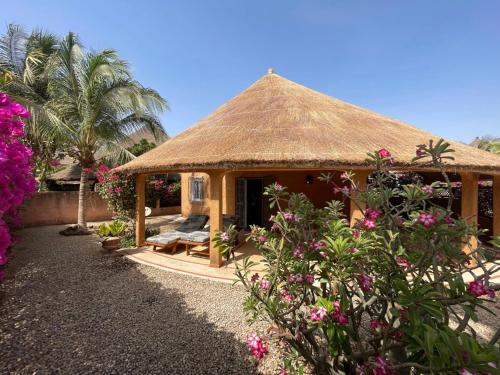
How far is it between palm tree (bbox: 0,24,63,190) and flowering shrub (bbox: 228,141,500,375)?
10.0 metres

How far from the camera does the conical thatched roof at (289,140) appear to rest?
246 inches

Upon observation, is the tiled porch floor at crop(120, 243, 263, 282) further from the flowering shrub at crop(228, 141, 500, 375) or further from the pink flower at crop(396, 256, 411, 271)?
the pink flower at crop(396, 256, 411, 271)

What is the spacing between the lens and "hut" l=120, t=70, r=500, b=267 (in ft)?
20.7

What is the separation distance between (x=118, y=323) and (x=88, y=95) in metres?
10.1

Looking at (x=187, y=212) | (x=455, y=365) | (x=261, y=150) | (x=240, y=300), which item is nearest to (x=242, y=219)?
(x=187, y=212)

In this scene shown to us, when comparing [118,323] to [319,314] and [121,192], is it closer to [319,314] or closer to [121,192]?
[319,314]

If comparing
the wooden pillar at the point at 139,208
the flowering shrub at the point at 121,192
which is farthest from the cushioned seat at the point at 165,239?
the flowering shrub at the point at 121,192

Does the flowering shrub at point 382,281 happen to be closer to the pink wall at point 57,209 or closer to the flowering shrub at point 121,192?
the flowering shrub at point 121,192

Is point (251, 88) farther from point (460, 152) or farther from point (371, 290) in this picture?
point (371, 290)

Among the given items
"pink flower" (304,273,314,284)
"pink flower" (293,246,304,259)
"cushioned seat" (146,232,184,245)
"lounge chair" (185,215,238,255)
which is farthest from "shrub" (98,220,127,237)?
"pink flower" (304,273,314,284)

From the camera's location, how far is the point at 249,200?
1252 centimetres

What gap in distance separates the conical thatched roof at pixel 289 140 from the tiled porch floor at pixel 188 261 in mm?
2836

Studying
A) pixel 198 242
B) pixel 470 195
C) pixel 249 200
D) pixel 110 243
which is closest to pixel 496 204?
pixel 470 195

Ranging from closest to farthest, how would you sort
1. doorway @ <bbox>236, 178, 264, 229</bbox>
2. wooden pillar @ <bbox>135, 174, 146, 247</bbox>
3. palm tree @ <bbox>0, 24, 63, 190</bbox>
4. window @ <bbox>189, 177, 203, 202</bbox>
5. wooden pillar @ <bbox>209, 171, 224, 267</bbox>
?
wooden pillar @ <bbox>209, 171, 224, 267</bbox> < wooden pillar @ <bbox>135, 174, 146, 247</bbox> < palm tree @ <bbox>0, 24, 63, 190</bbox> < doorway @ <bbox>236, 178, 264, 229</bbox> < window @ <bbox>189, 177, 203, 202</bbox>
